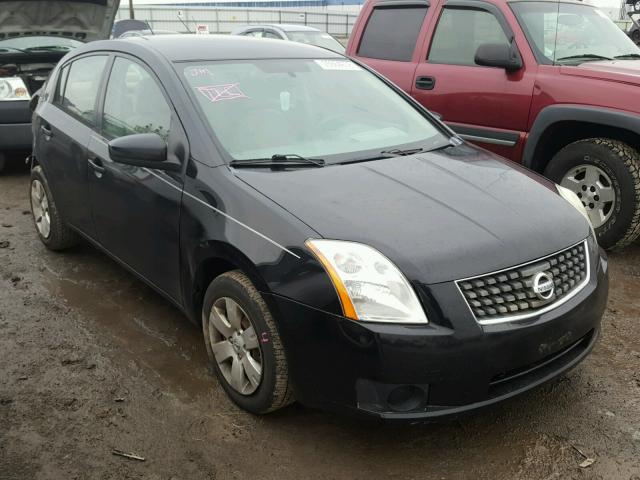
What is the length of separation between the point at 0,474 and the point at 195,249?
47.0 inches

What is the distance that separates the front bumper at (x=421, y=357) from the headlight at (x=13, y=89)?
5.22 metres

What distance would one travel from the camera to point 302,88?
3541 mm

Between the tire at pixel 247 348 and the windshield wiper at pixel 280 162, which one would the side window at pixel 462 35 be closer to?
the windshield wiper at pixel 280 162

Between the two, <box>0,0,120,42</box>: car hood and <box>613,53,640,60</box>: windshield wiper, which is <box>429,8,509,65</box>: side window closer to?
<box>613,53,640,60</box>: windshield wiper

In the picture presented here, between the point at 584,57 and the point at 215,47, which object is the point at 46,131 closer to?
the point at 215,47

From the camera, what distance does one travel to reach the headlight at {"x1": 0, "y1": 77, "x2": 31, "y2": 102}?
6.50m

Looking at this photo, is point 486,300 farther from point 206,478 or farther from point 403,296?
point 206,478

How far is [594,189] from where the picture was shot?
475cm

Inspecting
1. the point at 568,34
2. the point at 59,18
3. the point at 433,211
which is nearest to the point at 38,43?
the point at 59,18

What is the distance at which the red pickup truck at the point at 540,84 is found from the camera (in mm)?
4551

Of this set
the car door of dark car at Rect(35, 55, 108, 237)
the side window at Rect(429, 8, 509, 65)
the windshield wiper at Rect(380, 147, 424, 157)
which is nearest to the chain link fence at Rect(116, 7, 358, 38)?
the side window at Rect(429, 8, 509, 65)

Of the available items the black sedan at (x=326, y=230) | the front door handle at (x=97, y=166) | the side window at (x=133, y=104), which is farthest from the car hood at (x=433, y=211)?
the front door handle at (x=97, y=166)

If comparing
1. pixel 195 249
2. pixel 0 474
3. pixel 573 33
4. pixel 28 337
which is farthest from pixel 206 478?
pixel 573 33

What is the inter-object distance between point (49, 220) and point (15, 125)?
2.37m
